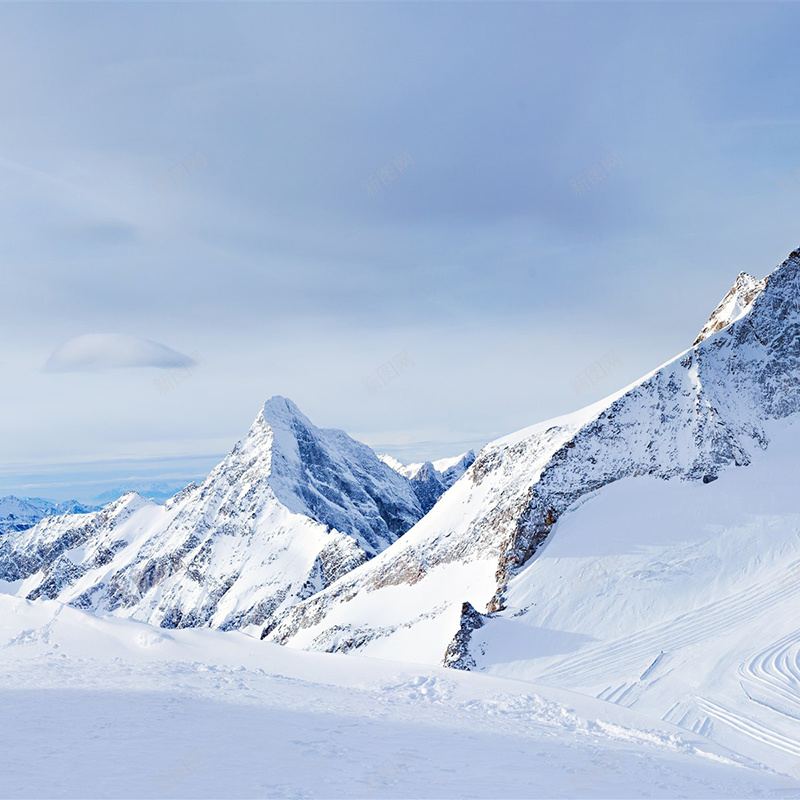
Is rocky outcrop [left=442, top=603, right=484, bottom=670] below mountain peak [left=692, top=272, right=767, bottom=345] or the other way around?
below

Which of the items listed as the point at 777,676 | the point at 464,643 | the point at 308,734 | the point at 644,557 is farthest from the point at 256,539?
the point at 308,734

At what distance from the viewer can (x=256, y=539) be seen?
139m

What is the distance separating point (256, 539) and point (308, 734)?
13200 cm

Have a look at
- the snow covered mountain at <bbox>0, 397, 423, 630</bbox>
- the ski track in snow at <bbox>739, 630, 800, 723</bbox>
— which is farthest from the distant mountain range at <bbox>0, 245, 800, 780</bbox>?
the snow covered mountain at <bbox>0, 397, 423, 630</bbox>

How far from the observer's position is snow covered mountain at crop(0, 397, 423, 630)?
114562mm

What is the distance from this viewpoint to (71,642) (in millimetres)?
20438

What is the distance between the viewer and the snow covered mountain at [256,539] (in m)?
115

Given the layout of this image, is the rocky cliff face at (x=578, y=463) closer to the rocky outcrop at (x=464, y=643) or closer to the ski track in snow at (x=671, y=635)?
the rocky outcrop at (x=464, y=643)

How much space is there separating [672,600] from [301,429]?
153m

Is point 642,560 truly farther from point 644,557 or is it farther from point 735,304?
point 735,304

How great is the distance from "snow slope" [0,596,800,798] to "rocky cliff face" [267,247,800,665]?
30.7 m

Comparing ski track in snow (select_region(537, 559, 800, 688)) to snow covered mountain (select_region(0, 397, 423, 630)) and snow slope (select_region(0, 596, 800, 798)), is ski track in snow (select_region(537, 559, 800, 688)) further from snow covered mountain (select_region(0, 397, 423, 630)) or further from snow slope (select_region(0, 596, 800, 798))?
snow covered mountain (select_region(0, 397, 423, 630))

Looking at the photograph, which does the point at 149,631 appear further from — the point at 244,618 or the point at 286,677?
the point at 244,618

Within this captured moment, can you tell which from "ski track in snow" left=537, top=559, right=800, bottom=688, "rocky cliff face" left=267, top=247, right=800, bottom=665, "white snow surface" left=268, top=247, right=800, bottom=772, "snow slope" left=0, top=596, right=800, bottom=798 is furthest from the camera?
"rocky cliff face" left=267, top=247, right=800, bottom=665
